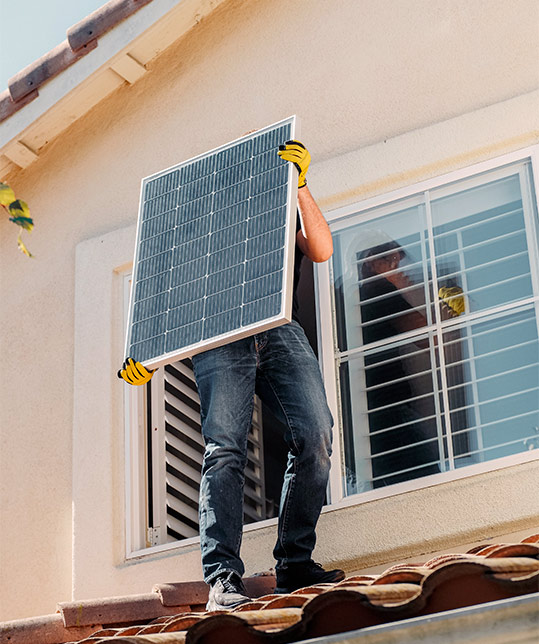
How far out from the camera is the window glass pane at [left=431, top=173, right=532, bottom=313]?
6051mm

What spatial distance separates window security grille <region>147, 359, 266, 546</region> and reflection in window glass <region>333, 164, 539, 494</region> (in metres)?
1.21

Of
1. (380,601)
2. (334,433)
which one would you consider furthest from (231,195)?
(380,601)

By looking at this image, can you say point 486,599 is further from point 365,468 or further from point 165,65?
point 165,65

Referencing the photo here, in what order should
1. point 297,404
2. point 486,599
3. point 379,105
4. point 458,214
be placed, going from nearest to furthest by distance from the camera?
point 486,599
point 297,404
point 458,214
point 379,105

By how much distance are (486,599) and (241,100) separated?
4379mm

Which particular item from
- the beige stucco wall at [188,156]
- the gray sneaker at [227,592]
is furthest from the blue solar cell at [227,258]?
the gray sneaker at [227,592]

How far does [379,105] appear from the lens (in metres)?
6.74

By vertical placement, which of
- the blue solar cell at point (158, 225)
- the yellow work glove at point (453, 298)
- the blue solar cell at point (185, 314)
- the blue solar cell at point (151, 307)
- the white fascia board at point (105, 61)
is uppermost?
the white fascia board at point (105, 61)

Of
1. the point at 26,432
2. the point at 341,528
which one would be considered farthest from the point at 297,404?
the point at 26,432

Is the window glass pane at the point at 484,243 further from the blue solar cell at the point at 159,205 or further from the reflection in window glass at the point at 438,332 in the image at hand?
the blue solar cell at the point at 159,205

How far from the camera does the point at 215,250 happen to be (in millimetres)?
5754

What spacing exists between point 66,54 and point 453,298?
2933mm

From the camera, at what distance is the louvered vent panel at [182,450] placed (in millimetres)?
6876

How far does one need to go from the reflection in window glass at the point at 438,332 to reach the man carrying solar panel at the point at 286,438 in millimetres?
693
